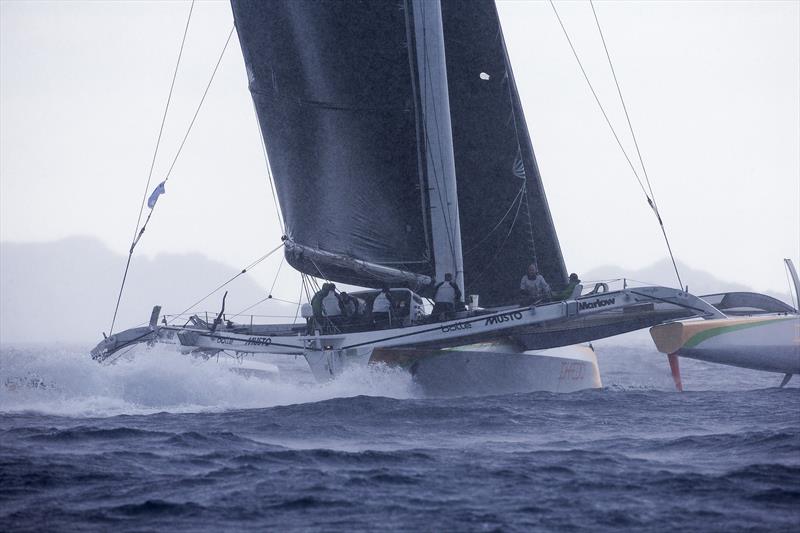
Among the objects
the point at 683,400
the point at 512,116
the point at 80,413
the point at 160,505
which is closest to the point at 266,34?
the point at 512,116

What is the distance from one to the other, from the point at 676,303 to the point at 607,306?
105 cm

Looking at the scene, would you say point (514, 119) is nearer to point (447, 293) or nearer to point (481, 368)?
point (447, 293)

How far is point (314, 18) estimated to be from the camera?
706 inches

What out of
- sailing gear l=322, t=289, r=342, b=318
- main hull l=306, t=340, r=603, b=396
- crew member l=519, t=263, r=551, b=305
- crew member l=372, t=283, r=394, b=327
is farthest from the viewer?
sailing gear l=322, t=289, r=342, b=318

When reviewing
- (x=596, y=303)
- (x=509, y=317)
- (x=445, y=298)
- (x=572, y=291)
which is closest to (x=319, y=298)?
(x=445, y=298)

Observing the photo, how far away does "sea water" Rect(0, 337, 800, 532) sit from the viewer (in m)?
7.52

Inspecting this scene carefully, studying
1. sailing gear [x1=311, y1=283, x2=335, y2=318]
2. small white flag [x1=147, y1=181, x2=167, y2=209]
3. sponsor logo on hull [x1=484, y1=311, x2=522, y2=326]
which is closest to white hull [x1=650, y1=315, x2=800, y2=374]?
sponsor logo on hull [x1=484, y1=311, x2=522, y2=326]

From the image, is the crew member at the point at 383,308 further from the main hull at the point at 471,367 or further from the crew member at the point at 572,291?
the crew member at the point at 572,291

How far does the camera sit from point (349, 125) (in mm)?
17984

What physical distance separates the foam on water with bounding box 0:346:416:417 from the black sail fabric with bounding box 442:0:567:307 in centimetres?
430

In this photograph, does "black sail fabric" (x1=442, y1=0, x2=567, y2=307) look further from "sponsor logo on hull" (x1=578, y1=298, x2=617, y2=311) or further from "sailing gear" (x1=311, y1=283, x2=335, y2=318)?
"sponsor logo on hull" (x1=578, y1=298, x2=617, y2=311)

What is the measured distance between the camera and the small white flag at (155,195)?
19.5 meters

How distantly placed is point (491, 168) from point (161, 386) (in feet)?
25.5

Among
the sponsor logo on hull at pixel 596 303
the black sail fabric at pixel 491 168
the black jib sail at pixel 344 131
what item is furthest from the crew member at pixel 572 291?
the black jib sail at pixel 344 131
